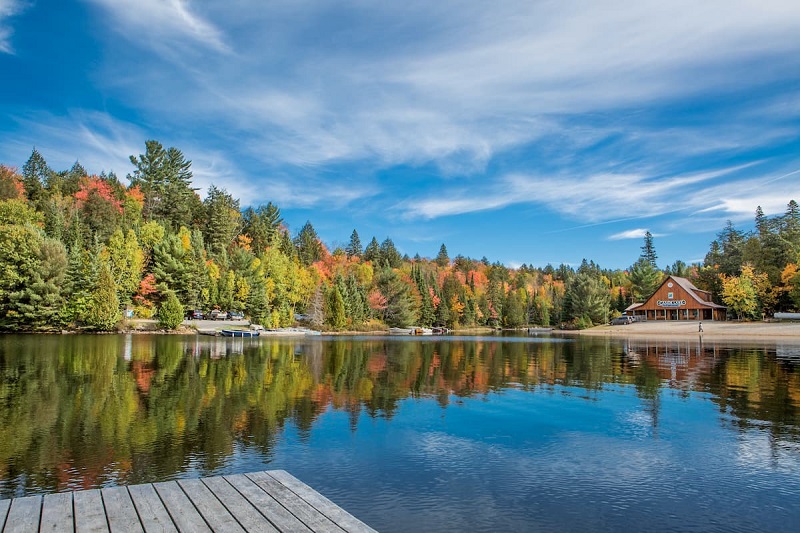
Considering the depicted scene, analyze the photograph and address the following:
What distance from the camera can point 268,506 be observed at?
6.48 metres

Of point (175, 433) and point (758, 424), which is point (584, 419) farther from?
point (175, 433)

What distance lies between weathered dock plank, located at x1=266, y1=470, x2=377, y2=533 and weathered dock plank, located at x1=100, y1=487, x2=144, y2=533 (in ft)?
6.45

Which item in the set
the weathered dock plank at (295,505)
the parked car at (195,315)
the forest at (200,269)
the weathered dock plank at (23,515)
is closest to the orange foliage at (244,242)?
the forest at (200,269)

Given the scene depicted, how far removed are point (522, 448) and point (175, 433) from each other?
8.50 meters

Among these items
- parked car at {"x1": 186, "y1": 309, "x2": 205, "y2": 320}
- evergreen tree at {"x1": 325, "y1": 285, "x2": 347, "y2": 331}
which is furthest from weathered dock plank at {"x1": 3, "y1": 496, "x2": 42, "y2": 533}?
evergreen tree at {"x1": 325, "y1": 285, "x2": 347, "y2": 331}

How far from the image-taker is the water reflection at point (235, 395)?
10805 millimetres

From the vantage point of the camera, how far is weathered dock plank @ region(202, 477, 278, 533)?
5834 mm

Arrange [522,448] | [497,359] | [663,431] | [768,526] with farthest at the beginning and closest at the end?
[497,359] < [663,431] < [522,448] < [768,526]

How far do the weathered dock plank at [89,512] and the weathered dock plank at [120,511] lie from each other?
0.20 ft

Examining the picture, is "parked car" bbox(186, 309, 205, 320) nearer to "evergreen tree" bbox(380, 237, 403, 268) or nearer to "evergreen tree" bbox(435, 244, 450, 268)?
"evergreen tree" bbox(380, 237, 403, 268)

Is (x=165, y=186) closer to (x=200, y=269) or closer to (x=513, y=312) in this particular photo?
(x=200, y=269)

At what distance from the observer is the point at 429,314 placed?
111688mm

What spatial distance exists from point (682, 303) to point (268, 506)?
101m

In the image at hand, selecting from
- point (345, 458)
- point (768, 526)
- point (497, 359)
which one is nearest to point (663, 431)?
point (768, 526)
